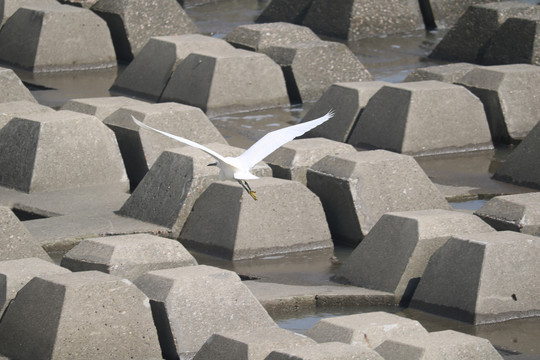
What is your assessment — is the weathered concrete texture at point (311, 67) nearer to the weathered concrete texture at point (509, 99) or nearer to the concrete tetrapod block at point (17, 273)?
the weathered concrete texture at point (509, 99)

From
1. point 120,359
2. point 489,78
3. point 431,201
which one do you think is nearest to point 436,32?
point 489,78

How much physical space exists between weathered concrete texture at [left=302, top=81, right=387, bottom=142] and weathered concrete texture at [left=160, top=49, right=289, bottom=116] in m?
1.17

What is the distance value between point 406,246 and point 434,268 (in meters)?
0.25

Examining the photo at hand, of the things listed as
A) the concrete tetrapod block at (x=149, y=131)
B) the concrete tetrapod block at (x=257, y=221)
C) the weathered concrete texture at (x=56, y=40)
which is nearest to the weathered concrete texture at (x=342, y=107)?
the concrete tetrapod block at (x=149, y=131)

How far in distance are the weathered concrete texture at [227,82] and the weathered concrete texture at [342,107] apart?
1169 millimetres

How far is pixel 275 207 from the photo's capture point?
799 centimetres

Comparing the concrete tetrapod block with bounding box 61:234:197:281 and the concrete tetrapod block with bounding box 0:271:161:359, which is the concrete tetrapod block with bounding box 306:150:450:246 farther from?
the concrete tetrapod block with bounding box 0:271:161:359

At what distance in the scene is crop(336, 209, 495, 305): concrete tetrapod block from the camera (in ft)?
23.1

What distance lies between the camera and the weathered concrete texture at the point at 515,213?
7.60 metres

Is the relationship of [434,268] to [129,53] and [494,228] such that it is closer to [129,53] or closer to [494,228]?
[494,228]

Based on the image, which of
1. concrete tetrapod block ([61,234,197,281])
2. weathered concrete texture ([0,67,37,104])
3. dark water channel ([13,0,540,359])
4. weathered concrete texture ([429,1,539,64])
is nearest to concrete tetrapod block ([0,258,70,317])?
concrete tetrapod block ([61,234,197,281])

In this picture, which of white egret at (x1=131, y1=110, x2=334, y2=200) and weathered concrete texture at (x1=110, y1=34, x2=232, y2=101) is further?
weathered concrete texture at (x1=110, y1=34, x2=232, y2=101)

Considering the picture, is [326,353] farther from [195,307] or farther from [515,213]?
[515,213]

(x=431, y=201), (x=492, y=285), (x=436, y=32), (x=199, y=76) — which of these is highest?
(x=492, y=285)
